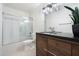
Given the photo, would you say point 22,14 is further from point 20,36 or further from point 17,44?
point 17,44

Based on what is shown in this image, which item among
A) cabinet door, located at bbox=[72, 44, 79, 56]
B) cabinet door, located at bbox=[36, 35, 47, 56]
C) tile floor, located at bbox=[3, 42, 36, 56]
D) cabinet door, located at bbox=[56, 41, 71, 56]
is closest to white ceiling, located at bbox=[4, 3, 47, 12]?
cabinet door, located at bbox=[36, 35, 47, 56]

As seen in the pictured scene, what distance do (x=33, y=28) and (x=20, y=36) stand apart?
378 millimetres

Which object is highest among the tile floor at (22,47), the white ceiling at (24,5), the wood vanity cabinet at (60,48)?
the white ceiling at (24,5)

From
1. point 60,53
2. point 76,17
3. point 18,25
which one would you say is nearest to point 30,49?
point 18,25

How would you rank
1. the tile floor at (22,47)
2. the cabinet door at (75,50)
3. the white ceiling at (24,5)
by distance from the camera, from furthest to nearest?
the tile floor at (22,47), the white ceiling at (24,5), the cabinet door at (75,50)

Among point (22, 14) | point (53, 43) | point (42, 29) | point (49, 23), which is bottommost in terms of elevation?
point (53, 43)

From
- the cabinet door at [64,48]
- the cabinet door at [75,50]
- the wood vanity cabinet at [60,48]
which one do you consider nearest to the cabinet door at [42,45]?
the wood vanity cabinet at [60,48]

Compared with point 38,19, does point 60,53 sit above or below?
below

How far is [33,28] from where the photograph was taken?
6.55 feet

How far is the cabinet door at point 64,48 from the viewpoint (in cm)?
87

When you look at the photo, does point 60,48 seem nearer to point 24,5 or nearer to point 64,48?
point 64,48

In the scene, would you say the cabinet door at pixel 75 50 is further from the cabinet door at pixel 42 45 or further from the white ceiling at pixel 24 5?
the white ceiling at pixel 24 5

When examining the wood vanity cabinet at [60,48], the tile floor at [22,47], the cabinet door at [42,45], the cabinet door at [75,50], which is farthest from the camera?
the tile floor at [22,47]

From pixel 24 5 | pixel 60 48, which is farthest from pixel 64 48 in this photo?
pixel 24 5
